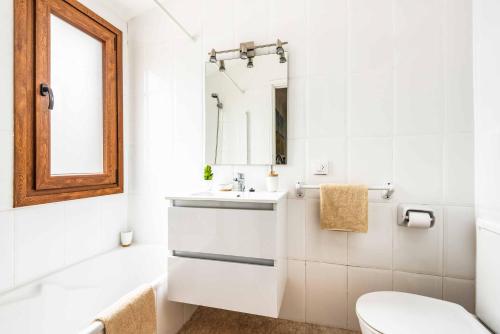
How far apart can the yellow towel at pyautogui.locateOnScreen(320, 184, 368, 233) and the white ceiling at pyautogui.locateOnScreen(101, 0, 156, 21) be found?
1.81 metres

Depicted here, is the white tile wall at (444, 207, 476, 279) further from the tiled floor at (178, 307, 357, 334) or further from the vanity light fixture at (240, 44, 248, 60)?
the vanity light fixture at (240, 44, 248, 60)

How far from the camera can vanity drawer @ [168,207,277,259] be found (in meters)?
1.21

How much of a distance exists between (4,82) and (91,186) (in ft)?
2.33

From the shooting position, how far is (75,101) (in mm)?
1560

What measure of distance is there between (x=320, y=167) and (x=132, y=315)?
1178 mm

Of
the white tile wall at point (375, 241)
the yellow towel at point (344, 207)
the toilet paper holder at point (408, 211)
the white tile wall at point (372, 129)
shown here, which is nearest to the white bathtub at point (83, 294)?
the white tile wall at point (372, 129)

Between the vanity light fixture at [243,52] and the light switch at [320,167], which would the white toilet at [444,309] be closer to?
the light switch at [320,167]

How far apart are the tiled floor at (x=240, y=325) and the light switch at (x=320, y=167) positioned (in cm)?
92

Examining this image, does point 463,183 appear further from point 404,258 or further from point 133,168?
point 133,168

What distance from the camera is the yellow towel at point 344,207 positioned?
1339 mm

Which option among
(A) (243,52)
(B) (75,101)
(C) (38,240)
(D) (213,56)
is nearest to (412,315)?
(A) (243,52)

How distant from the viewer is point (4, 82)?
1164 millimetres

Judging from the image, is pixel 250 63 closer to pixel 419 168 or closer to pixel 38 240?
pixel 419 168

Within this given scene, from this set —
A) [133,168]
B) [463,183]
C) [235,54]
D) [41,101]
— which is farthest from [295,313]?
[41,101]
